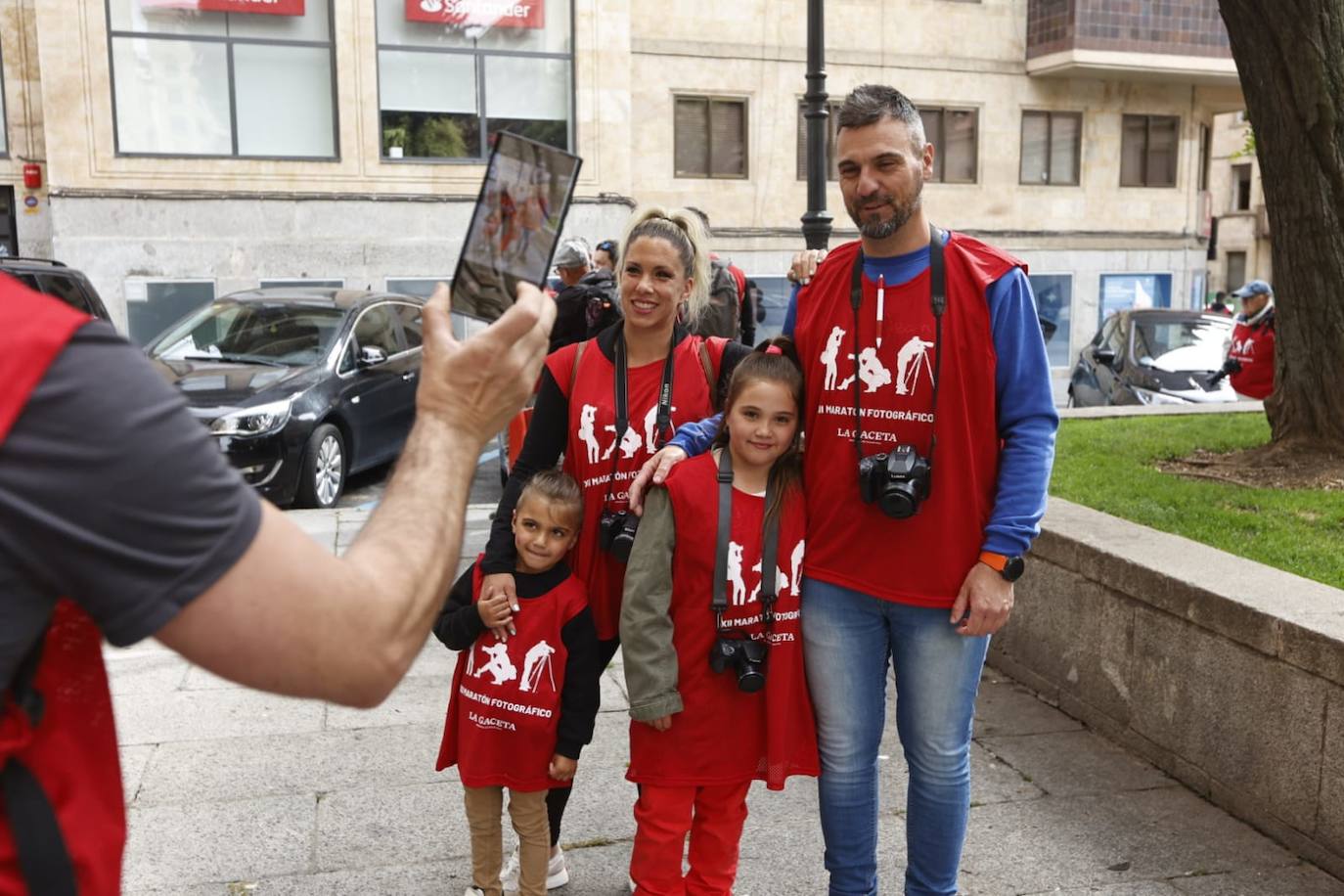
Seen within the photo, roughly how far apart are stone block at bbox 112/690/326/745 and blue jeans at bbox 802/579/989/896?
231cm

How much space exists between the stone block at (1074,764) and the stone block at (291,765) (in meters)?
2.02

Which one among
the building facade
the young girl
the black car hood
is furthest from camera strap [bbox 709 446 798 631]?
the building facade

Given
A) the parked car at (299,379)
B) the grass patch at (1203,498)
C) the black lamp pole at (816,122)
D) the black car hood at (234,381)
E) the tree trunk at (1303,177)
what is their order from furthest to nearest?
the black car hood at (234,381) → the parked car at (299,379) → the black lamp pole at (816,122) → the tree trunk at (1303,177) → the grass patch at (1203,498)

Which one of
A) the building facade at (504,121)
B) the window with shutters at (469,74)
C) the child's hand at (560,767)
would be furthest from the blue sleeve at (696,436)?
the window with shutters at (469,74)

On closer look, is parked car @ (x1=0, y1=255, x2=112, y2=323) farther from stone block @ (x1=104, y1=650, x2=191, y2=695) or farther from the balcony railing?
the balcony railing

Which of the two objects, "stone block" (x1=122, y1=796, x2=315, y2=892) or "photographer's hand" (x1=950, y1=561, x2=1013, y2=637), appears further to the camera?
"stone block" (x1=122, y1=796, x2=315, y2=892)

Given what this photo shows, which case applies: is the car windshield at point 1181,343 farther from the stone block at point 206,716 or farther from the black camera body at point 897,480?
the black camera body at point 897,480

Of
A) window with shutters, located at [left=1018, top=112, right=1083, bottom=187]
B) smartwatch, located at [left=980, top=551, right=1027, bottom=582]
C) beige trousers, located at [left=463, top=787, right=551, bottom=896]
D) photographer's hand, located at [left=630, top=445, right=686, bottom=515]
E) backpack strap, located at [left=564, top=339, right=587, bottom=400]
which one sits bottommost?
beige trousers, located at [left=463, top=787, right=551, bottom=896]

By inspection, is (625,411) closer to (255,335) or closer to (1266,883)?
(1266,883)

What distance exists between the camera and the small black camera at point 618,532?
10.2 feet

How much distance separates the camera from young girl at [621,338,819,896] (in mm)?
3031

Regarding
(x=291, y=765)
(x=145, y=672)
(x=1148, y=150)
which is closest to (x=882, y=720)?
(x=291, y=765)

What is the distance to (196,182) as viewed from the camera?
19.5 meters

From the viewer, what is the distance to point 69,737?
3.98ft
